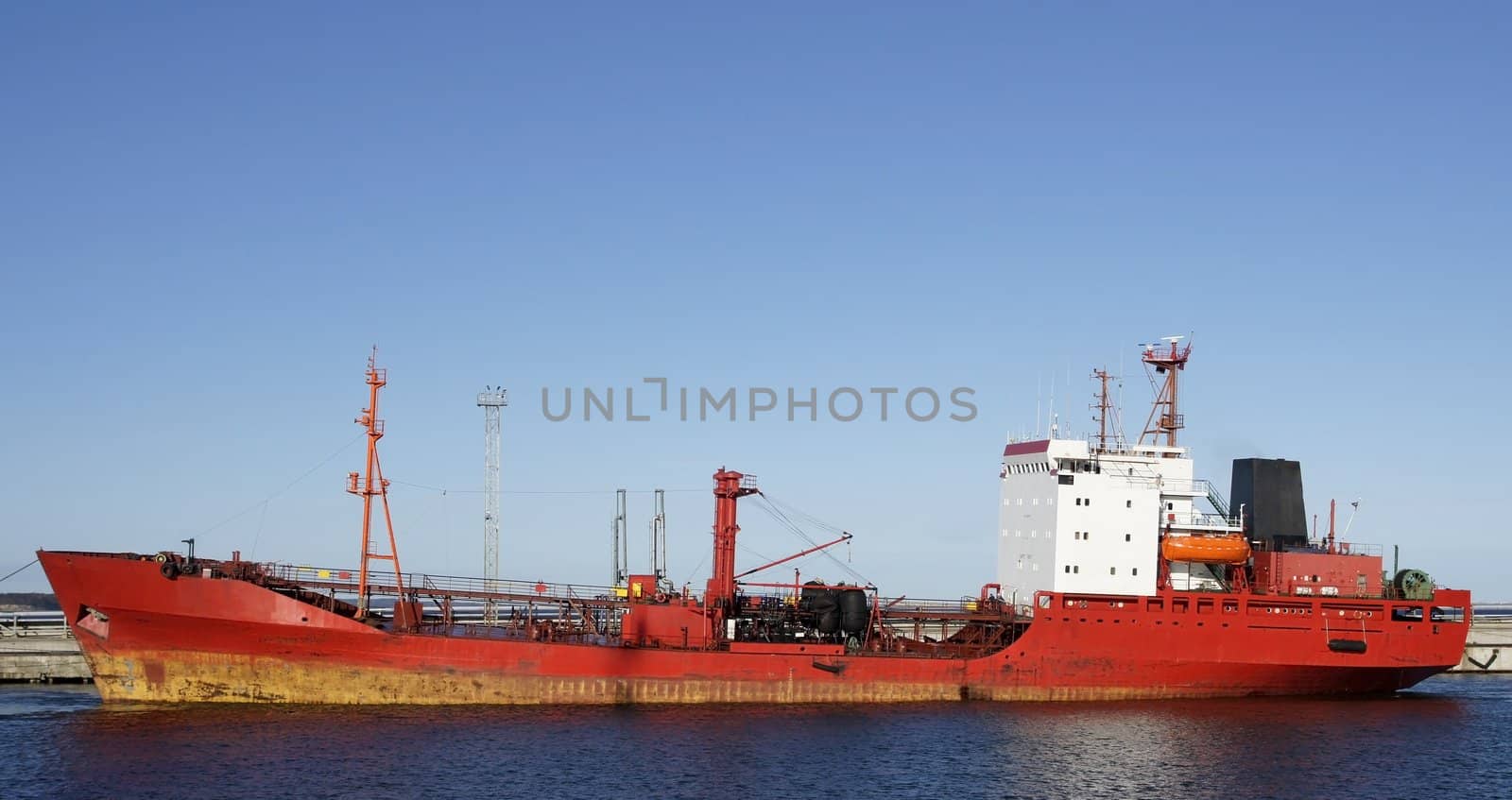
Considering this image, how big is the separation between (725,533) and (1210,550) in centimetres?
1366

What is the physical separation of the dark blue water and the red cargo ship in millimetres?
868

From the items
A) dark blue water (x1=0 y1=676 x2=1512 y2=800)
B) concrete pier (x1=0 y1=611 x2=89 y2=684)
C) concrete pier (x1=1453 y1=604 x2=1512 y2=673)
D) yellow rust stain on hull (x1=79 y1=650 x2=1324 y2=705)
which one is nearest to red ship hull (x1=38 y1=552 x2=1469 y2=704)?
yellow rust stain on hull (x1=79 y1=650 x2=1324 y2=705)

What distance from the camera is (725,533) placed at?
3584 cm

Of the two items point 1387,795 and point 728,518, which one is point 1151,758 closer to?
point 1387,795

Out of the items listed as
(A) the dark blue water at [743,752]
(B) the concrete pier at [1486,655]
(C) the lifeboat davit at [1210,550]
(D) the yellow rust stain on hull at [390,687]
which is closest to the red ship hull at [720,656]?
(D) the yellow rust stain on hull at [390,687]

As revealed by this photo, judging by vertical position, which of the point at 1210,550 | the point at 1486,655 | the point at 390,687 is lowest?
the point at 1486,655

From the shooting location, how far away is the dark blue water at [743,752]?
83.6ft

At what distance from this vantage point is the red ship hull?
105 ft

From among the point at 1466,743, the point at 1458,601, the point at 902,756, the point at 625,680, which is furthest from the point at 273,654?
the point at 1458,601

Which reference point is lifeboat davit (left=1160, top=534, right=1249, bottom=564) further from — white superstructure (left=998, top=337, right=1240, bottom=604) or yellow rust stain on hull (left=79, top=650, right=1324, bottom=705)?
yellow rust stain on hull (left=79, top=650, right=1324, bottom=705)

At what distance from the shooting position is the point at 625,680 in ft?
111

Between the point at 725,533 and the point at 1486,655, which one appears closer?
the point at 725,533

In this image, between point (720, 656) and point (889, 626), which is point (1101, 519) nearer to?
point (889, 626)

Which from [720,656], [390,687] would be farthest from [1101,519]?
[390,687]
